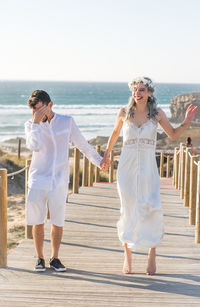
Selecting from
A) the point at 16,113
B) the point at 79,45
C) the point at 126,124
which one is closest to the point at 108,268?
the point at 126,124

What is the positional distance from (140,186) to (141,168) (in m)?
0.16

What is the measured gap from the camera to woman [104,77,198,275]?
482cm

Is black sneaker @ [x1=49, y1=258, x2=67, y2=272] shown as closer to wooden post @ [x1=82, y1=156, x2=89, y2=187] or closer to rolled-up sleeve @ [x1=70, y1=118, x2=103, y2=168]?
rolled-up sleeve @ [x1=70, y1=118, x2=103, y2=168]

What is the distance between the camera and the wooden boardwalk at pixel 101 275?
4.38m

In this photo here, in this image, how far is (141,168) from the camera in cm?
484

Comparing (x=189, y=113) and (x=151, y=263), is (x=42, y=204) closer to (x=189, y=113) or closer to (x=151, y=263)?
(x=151, y=263)

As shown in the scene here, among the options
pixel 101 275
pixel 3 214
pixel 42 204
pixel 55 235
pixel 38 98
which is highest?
pixel 38 98

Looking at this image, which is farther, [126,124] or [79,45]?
[79,45]

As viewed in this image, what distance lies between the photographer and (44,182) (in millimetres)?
4785

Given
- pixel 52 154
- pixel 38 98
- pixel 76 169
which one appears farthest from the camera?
pixel 76 169

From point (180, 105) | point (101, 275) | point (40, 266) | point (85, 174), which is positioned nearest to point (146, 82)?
point (101, 275)

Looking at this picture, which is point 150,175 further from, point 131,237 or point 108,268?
point 108,268

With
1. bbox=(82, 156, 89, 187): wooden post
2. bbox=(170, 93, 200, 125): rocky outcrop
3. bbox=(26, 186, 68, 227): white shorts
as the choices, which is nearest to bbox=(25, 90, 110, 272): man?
bbox=(26, 186, 68, 227): white shorts

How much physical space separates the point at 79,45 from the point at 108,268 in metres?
82.9
